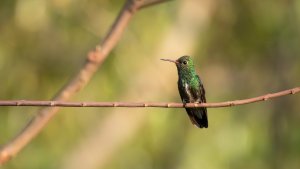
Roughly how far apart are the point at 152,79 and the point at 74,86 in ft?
13.1

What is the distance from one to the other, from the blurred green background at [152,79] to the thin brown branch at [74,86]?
2.77m

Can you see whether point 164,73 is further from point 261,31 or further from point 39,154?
point 39,154

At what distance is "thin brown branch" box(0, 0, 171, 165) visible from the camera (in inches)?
78.2

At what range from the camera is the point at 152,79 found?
610cm

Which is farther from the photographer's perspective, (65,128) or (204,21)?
(204,21)

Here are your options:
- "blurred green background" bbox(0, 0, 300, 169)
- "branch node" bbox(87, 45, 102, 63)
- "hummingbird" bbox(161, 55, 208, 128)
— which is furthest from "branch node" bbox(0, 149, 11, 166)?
"blurred green background" bbox(0, 0, 300, 169)

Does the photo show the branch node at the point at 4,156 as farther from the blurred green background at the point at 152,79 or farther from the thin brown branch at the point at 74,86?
the blurred green background at the point at 152,79

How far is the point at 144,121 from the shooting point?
5.66 metres


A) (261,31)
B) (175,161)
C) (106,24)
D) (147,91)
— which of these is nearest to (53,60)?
(106,24)

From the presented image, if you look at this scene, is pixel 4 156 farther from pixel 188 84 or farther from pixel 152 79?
pixel 152 79

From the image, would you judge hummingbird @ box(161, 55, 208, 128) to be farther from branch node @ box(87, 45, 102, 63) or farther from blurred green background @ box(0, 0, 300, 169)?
blurred green background @ box(0, 0, 300, 169)

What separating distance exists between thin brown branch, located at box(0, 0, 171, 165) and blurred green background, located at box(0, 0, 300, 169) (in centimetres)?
277

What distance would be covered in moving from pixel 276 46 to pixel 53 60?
6.60 ft

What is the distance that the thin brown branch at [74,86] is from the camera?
1986 millimetres
